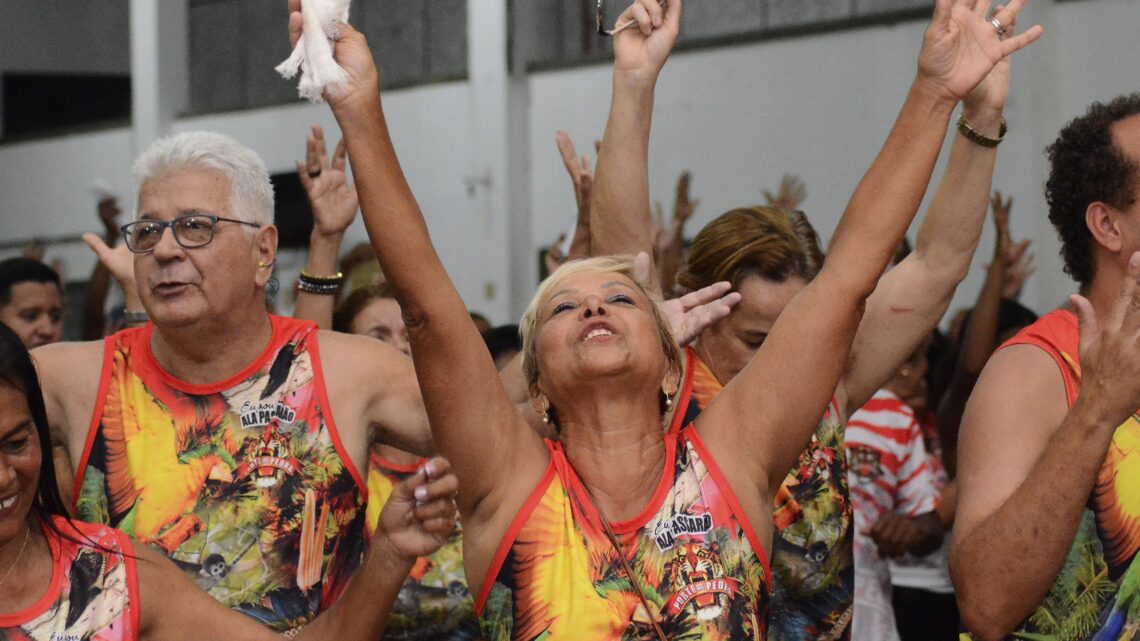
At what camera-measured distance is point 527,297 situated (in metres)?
11.6

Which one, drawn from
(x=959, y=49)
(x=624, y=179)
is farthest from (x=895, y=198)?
(x=624, y=179)

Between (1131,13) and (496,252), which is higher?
(1131,13)

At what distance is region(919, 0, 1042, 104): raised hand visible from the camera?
2.75m

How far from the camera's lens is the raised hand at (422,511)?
8.16 feet

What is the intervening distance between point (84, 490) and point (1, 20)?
12.9 metres

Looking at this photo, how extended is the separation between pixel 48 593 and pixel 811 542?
1.67m

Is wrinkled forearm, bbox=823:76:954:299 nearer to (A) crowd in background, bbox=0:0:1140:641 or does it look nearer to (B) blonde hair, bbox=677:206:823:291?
(A) crowd in background, bbox=0:0:1140:641

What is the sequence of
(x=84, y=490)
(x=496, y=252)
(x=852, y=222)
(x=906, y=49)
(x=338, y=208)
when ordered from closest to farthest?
(x=852, y=222), (x=84, y=490), (x=338, y=208), (x=906, y=49), (x=496, y=252)

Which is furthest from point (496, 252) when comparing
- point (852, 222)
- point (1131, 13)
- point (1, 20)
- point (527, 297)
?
point (852, 222)

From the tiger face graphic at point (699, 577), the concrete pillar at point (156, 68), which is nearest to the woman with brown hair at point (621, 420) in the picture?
the tiger face graphic at point (699, 577)

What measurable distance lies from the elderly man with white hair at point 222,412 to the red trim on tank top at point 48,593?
1.81ft

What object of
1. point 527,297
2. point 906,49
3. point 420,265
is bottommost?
point 527,297

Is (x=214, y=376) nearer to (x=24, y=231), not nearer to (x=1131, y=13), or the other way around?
(x=1131, y=13)

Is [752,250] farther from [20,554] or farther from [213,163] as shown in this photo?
[20,554]
